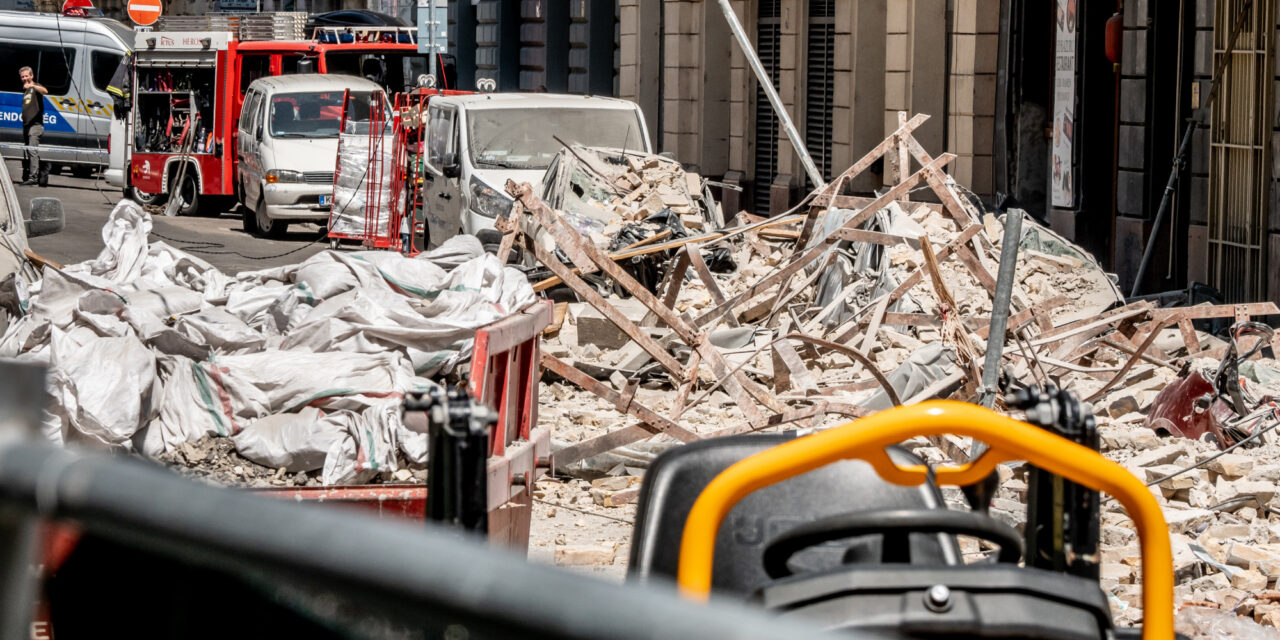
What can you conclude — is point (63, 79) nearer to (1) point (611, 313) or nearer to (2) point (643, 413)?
(1) point (611, 313)

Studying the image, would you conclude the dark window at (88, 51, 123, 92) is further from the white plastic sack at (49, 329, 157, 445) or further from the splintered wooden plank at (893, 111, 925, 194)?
the white plastic sack at (49, 329, 157, 445)

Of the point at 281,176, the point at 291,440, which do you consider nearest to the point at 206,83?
the point at 281,176

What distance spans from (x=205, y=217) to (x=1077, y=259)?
1577cm

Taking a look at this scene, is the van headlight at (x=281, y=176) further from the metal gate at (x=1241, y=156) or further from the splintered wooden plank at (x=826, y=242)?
the splintered wooden plank at (x=826, y=242)

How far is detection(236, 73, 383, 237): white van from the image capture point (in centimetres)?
2047

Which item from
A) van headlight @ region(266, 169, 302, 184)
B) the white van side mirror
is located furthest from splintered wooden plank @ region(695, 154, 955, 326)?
van headlight @ region(266, 169, 302, 184)

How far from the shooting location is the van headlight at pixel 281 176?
2034cm

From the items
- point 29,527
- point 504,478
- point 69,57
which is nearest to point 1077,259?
point 504,478

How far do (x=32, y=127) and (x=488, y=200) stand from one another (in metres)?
16.8

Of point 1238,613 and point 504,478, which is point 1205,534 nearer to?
point 1238,613

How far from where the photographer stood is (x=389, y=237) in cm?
1733

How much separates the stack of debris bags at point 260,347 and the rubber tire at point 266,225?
12.9 m

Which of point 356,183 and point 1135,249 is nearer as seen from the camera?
point 1135,249

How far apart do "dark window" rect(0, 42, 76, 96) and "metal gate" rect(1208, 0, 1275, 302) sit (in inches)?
855
